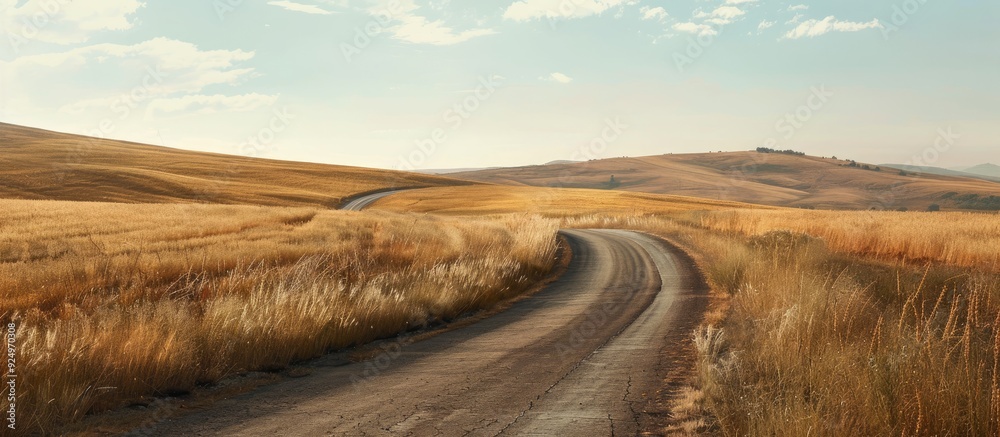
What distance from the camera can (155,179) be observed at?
6372cm

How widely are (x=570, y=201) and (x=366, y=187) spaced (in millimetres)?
30758

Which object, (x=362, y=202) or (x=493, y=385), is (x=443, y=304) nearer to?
(x=493, y=385)

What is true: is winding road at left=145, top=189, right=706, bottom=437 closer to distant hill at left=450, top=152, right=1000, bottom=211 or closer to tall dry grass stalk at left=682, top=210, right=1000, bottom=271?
tall dry grass stalk at left=682, top=210, right=1000, bottom=271

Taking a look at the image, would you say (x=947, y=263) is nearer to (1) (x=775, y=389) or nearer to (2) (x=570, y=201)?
(1) (x=775, y=389)

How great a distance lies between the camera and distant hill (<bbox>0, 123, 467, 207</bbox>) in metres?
55.3

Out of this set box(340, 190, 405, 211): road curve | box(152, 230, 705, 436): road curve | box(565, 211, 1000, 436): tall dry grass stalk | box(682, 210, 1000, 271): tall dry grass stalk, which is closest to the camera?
box(565, 211, 1000, 436): tall dry grass stalk

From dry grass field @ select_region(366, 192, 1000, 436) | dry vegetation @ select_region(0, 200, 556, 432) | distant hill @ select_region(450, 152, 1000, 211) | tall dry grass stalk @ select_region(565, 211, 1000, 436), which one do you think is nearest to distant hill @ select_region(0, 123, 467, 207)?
dry vegetation @ select_region(0, 200, 556, 432)

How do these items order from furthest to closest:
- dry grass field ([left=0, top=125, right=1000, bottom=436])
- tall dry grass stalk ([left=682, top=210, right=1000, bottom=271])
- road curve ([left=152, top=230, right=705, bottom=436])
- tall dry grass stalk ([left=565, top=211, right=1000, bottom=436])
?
tall dry grass stalk ([left=682, top=210, right=1000, bottom=271])
road curve ([left=152, top=230, right=705, bottom=436])
dry grass field ([left=0, top=125, right=1000, bottom=436])
tall dry grass stalk ([left=565, top=211, right=1000, bottom=436])

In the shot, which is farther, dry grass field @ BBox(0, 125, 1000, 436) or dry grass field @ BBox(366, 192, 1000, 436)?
dry grass field @ BBox(0, 125, 1000, 436)

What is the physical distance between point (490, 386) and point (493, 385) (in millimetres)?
58

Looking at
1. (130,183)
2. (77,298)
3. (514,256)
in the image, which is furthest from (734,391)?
(130,183)

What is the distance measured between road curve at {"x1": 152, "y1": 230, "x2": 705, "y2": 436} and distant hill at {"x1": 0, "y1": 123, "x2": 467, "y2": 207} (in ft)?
172

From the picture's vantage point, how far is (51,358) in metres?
6.33

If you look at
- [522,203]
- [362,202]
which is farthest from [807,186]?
[362,202]
